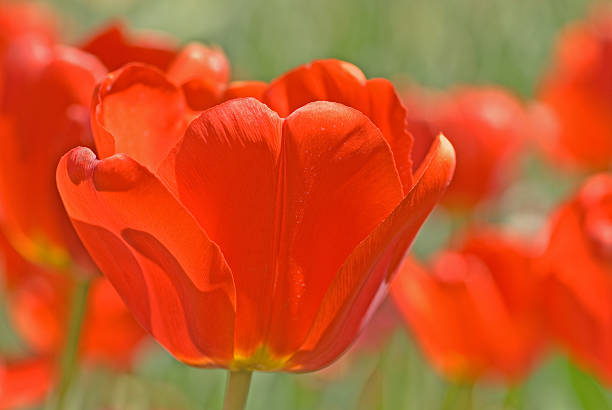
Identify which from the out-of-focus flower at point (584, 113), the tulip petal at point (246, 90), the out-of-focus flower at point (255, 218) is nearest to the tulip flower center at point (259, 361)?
the out-of-focus flower at point (255, 218)

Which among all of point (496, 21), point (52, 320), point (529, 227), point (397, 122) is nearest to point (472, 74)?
point (496, 21)

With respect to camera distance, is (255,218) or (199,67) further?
(199,67)

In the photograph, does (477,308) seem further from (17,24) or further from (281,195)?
(17,24)

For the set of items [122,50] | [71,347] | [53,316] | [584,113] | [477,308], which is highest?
[122,50]

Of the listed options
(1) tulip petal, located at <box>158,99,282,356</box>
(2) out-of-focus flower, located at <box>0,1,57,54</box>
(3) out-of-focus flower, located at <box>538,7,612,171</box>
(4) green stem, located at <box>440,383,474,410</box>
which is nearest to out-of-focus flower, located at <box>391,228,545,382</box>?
(4) green stem, located at <box>440,383,474,410</box>

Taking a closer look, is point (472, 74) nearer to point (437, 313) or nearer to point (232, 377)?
point (437, 313)

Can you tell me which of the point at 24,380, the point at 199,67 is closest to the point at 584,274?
the point at 199,67

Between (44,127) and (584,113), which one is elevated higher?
(44,127)
